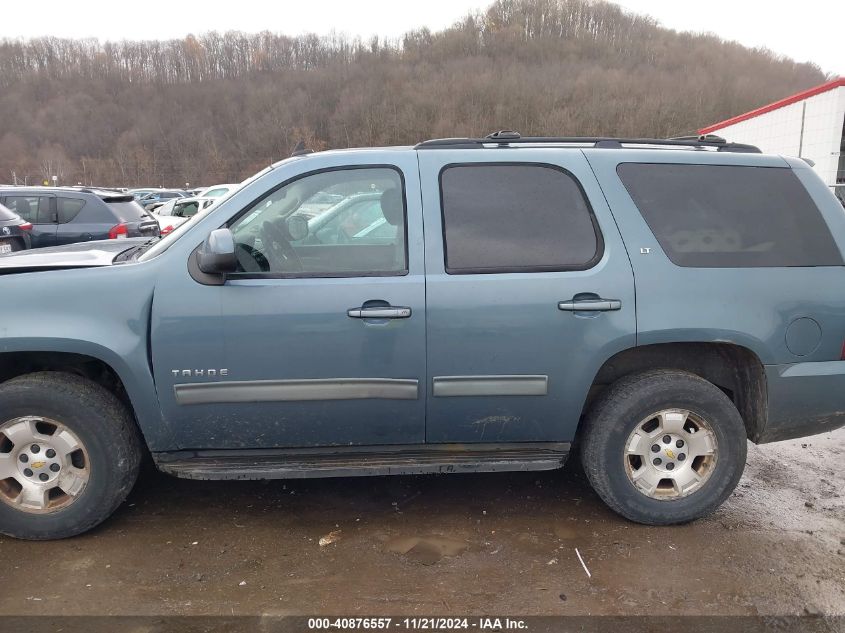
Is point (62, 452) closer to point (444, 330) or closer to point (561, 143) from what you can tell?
point (444, 330)

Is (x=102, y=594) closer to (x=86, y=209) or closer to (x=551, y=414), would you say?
(x=551, y=414)

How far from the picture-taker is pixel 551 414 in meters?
3.21

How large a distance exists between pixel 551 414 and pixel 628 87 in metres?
96.8

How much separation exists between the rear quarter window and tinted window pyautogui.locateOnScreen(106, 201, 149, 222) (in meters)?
8.76

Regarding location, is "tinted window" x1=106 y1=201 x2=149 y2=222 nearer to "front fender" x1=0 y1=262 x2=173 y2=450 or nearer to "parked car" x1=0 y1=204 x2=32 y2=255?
"parked car" x1=0 y1=204 x2=32 y2=255

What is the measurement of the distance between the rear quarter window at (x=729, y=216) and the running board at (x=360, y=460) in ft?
4.05

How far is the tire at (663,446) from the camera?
3.22 m

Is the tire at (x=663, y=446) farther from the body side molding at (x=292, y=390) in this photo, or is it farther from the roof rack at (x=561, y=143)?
the roof rack at (x=561, y=143)

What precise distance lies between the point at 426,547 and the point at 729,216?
2.28 m

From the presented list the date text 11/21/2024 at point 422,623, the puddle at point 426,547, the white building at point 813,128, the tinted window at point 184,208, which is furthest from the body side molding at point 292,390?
the white building at point 813,128

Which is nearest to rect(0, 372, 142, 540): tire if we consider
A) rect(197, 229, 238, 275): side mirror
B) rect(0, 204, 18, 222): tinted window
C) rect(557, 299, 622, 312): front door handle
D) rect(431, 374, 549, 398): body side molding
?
rect(197, 229, 238, 275): side mirror

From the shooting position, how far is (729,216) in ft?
10.7

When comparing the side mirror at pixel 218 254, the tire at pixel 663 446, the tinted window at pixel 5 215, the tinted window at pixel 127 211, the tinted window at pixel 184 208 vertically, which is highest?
the side mirror at pixel 218 254

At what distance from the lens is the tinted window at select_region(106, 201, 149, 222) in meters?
9.85
